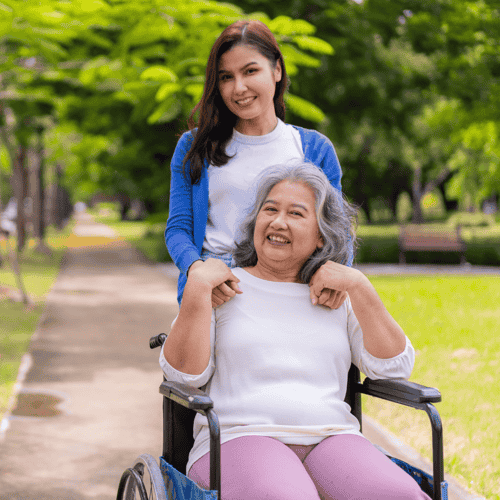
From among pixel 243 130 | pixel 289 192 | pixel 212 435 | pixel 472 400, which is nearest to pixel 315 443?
pixel 212 435

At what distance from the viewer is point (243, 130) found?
2752mm

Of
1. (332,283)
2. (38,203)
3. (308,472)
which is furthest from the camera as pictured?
(38,203)

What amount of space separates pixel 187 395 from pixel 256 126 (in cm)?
111

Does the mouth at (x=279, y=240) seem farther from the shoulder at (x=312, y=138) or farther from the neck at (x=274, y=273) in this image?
the shoulder at (x=312, y=138)

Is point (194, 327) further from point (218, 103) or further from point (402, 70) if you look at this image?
point (402, 70)

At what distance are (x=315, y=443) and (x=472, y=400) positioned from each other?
334 centimetres

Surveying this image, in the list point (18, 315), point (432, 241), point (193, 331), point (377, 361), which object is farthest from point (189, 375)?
point (432, 241)

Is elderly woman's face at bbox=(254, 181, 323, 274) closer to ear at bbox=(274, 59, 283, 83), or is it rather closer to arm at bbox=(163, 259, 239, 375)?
arm at bbox=(163, 259, 239, 375)

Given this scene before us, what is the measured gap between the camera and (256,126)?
8.96ft

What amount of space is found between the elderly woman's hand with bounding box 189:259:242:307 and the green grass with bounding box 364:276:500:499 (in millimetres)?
2039

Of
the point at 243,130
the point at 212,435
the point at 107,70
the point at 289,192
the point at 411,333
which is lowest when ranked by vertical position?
the point at 411,333

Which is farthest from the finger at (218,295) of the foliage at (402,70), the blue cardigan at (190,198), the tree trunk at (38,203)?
the tree trunk at (38,203)

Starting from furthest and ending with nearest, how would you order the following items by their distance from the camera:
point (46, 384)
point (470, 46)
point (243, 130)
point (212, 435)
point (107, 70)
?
point (470, 46), point (107, 70), point (46, 384), point (243, 130), point (212, 435)

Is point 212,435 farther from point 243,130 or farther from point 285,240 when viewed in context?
point 243,130
